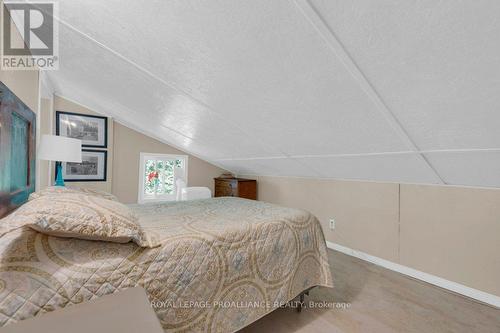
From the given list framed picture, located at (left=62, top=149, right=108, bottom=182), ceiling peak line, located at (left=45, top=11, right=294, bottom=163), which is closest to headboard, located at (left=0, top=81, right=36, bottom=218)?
ceiling peak line, located at (left=45, top=11, right=294, bottom=163)

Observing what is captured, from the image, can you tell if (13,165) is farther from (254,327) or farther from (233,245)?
(254,327)

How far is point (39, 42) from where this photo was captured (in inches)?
69.2

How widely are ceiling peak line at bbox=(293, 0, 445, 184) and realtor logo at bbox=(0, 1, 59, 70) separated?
5.14 ft

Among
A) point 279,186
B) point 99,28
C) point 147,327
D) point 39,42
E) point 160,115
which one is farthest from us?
point 279,186

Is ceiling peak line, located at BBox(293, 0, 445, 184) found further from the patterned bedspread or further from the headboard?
the headboard

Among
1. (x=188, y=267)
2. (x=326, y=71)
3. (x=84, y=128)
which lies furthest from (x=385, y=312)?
(x=84, y=128)

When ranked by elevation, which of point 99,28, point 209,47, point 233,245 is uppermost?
point 99,28

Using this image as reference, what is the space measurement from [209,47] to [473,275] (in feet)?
8.84

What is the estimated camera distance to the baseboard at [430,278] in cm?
176

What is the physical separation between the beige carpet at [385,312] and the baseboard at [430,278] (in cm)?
6

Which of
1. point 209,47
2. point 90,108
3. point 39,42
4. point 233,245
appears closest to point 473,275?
point 233,245

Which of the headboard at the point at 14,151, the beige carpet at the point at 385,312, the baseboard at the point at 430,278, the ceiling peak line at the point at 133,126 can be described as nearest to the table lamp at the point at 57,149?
the headboard at the point at 14,151

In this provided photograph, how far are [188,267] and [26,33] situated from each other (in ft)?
6.54

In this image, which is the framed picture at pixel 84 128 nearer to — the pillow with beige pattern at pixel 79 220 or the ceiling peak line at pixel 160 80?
the ceiling peak line at pixel 160 80
